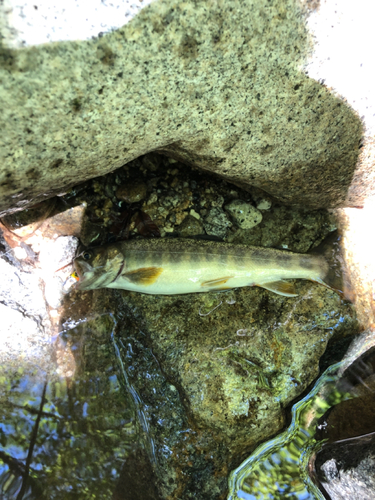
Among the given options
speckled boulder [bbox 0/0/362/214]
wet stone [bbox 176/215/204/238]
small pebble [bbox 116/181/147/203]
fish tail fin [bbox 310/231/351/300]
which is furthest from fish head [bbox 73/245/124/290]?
fish tail fin [bbox 310/231/351/300]

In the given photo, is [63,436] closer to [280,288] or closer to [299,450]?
[299,450]

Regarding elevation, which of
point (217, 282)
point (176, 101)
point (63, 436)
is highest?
point (176, 101)

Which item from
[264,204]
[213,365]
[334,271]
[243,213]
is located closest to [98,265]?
[213,365]

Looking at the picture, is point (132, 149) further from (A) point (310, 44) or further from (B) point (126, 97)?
(A) point (310, 44)

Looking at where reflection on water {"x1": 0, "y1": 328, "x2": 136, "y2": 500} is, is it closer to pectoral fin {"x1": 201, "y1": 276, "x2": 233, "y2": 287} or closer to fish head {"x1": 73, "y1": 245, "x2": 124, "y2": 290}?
fish head {"x1": 73, "y1": 245, "x2": 124, "y2": 290}

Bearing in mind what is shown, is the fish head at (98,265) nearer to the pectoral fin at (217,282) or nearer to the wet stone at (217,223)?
the pectoral fin at (217,282)

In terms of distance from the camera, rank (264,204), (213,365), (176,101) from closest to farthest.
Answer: (176,101)
(213,365)
(264,204)

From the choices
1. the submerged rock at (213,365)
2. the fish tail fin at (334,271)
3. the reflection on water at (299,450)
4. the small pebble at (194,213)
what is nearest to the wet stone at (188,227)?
the small pebble at (194,213)
